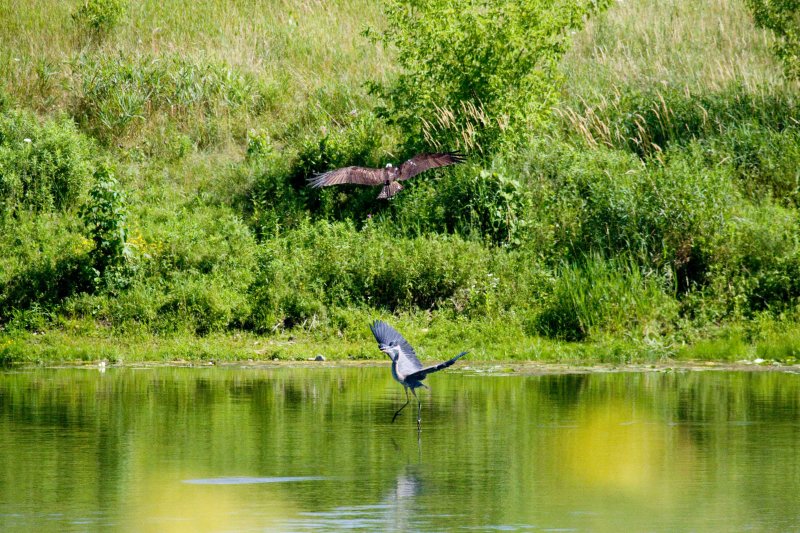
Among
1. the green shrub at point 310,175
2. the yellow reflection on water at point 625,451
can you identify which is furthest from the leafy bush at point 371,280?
the yellow reflection on water at point 625,451

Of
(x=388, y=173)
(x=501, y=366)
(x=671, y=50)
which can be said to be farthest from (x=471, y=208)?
(x=671, y=50)

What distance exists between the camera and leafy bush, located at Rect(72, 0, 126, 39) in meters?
26.2

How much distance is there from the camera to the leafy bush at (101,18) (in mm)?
26234

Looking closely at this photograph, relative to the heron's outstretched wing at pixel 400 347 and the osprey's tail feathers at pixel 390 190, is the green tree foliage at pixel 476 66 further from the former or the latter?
the heron's outstretched wing at pixel 400 347

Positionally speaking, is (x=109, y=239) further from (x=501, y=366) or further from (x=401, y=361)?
(x=401, y=361)

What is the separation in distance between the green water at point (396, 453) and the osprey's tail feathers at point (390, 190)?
5656 mm

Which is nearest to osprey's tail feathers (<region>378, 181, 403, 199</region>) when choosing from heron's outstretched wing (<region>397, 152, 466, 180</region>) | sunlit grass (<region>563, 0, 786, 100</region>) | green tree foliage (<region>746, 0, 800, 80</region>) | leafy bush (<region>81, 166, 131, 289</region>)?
heron's outstretched wing (<region>397, 152, 466, 180</region>)

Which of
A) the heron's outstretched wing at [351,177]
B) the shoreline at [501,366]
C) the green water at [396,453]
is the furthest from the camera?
the heron's outstretched wing at [351,177]

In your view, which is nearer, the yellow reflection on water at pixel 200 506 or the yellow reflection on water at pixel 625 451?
the yellow reflection on water at pixel 200 506

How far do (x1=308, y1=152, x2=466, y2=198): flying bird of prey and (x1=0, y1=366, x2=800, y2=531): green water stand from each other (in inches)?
226

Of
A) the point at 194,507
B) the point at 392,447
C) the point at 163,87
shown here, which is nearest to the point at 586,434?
the point at 392,447

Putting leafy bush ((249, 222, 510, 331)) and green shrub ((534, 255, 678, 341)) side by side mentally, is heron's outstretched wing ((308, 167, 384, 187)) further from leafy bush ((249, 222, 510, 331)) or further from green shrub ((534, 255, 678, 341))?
green shrub ((534, 255, 678, 341))

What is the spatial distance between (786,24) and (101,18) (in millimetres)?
13990

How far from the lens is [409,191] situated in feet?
64.5
